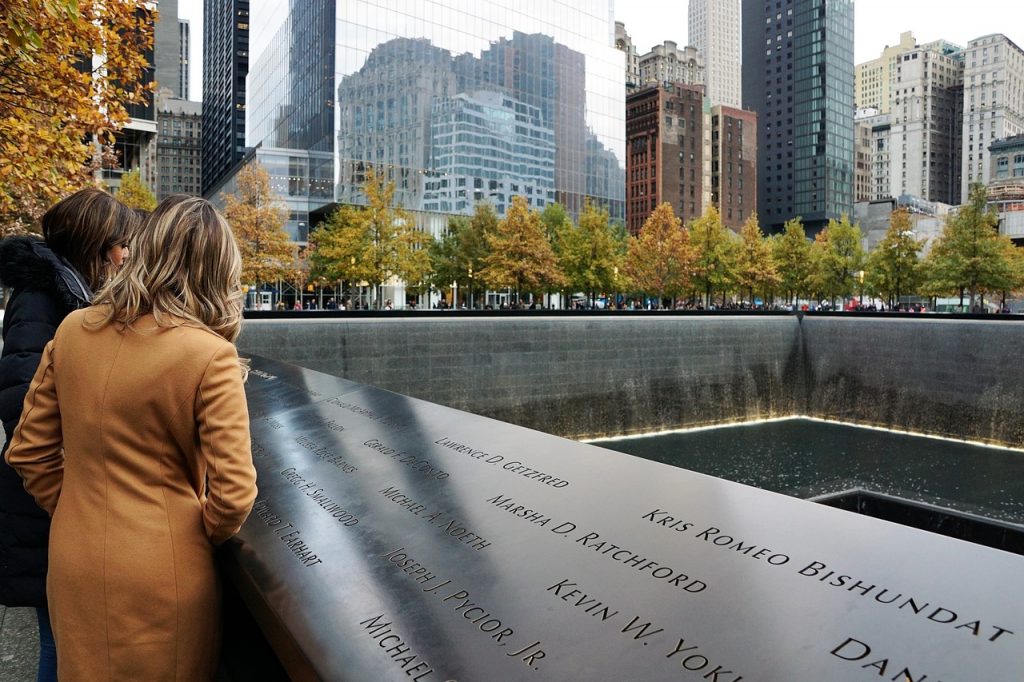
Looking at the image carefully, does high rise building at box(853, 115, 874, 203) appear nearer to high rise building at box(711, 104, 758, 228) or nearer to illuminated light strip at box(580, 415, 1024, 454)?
high rise building at box(711, 104, 758, 228)

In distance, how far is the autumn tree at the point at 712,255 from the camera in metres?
51.6

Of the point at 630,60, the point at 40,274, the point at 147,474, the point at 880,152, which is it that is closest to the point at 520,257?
the point at 40,274

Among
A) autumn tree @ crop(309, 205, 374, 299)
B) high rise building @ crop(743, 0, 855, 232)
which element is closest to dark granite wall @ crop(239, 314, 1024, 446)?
autumn tree @ crop(309, 205, 374, 299)

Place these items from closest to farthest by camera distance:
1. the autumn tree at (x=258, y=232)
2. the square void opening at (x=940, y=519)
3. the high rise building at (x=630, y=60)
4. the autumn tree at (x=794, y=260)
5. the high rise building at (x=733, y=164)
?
the square void opening at (x=940, y=519) → the autumn tree at (x=258, y=232) → the autumn tree at (x=794, y=260) → the high rise building at (x=733, y=164) → the high rise building at (x=630, y=60)

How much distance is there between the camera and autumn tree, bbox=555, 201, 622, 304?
4894 centimetres

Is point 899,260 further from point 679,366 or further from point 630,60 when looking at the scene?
point 630,60

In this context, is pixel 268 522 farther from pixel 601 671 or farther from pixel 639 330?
pixel 639 330

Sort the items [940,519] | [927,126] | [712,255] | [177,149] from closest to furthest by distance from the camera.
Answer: [940,519] → [712,255] → [177,149] → [927,126]

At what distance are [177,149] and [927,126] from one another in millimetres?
192681

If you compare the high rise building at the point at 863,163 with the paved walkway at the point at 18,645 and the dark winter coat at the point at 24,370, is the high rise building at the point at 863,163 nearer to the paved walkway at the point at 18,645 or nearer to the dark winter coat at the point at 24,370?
the paved walkway at the point at 18,645

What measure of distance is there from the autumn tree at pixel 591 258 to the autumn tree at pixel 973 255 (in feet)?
63.1

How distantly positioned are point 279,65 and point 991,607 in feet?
251

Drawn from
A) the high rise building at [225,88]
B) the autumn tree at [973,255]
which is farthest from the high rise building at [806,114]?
the autumn tree at [973,255]

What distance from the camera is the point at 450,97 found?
6334cm
